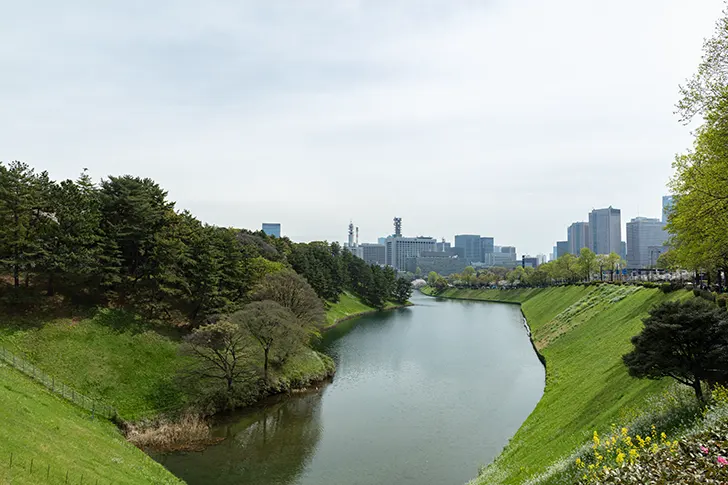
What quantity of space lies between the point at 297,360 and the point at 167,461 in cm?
2009

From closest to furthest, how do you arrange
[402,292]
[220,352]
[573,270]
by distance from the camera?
[220,352]
[573,270]
[402,292]

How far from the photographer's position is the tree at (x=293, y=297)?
55.8 meters

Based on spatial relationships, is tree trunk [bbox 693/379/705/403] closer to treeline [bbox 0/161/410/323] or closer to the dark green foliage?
treeline [bbox 0/161/410/323]

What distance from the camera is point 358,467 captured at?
2609cm

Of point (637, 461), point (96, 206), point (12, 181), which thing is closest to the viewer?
point (637, 461)

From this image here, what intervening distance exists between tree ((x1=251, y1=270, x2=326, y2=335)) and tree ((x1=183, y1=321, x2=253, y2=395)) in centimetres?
1727

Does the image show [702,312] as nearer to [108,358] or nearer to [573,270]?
[108,358]

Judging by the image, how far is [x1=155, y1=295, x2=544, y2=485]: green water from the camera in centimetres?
2534

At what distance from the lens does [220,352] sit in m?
36.8

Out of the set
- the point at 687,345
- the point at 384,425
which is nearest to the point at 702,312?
the point at 687,345

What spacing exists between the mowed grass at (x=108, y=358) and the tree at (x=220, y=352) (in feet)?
Answer: 9.28

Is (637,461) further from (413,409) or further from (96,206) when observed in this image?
(96,206)

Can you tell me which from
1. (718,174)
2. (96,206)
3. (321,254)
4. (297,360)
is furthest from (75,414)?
(321,254)

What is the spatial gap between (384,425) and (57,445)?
20.8 metres
